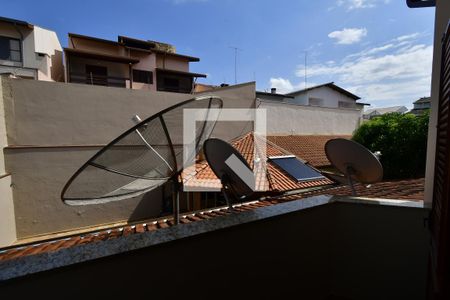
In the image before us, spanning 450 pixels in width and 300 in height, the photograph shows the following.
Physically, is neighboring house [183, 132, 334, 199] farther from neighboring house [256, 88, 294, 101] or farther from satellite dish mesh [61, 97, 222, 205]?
neighboring house [256, 88, 294, 101]

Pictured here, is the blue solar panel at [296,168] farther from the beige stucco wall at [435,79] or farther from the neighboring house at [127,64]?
the neighboring house at [127,64]

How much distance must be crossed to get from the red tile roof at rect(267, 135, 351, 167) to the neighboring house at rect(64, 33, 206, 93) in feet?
36.7

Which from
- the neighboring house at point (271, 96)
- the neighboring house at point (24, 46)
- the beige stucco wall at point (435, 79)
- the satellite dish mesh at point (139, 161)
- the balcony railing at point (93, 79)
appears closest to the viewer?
the beige stucco wall at point (435, 79)

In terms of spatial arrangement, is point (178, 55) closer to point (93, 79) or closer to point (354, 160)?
point (93, 79)

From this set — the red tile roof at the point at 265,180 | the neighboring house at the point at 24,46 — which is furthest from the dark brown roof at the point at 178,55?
the red tile roof at the point at 265,180

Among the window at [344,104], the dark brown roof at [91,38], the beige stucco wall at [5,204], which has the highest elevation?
the dark brown roof at [91,38]

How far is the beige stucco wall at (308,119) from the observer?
14.8m

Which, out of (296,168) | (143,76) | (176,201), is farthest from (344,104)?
(176,201)

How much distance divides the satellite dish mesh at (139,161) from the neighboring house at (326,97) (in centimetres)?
2114

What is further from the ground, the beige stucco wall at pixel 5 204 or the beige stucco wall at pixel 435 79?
the beige stucco wall at pixel 435 79

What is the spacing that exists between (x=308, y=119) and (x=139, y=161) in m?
15.5

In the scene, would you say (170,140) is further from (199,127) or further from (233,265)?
(233,265)

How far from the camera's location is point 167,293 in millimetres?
1514

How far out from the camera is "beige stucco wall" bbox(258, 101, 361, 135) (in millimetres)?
14844
